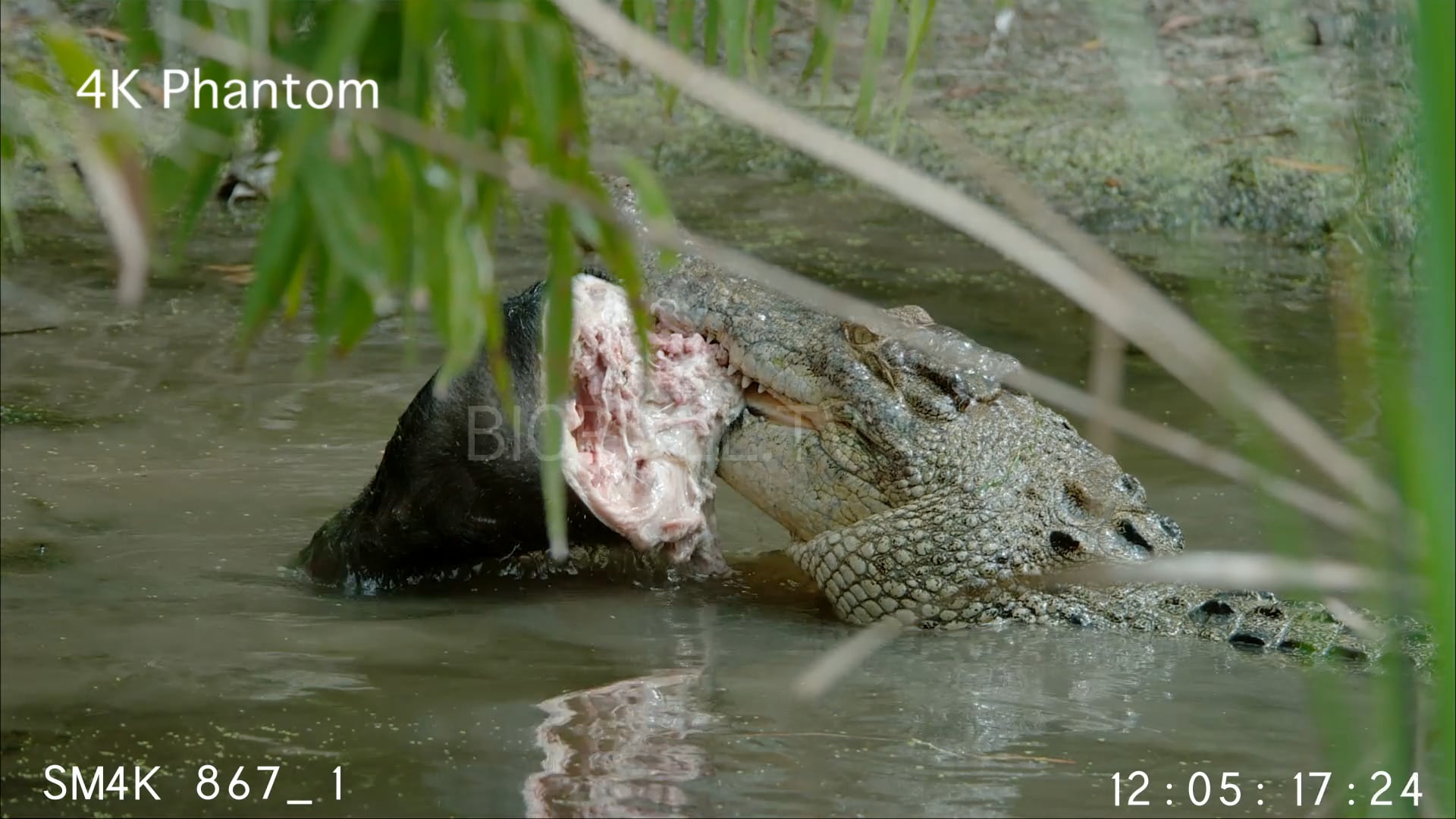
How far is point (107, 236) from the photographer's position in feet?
24.4

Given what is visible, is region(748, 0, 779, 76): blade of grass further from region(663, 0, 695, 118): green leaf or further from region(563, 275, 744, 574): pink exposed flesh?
region(563, 275, 744, 574): pink exposed flesh

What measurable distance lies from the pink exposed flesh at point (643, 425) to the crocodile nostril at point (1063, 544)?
801mm

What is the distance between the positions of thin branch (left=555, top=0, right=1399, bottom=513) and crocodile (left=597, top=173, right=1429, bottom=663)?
8.06 ft

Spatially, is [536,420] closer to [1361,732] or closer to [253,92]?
[1361,732]

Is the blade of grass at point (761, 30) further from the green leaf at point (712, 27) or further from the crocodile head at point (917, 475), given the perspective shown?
the crocodile head at point (917, 475)

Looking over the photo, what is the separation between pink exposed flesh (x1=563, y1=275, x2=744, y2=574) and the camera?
12.0ft

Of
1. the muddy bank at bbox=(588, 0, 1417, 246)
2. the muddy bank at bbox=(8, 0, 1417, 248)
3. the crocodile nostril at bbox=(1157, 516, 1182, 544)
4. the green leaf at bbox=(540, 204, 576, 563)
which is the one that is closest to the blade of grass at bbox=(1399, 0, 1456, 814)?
the green leaf at bbox=(540, 204, 576, 563)

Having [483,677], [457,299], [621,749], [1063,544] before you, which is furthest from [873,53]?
[1063,544]

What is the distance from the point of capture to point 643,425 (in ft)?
12.3

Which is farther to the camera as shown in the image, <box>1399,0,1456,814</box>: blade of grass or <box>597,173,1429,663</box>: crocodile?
<box>597,173,1429,663</box>: crocodile

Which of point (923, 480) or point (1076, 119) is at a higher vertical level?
point (1076, 119)

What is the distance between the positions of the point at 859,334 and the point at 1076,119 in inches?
231

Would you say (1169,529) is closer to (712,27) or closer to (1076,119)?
(712,27)

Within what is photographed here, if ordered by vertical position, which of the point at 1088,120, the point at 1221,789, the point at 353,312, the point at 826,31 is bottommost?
the point at 1221,789
